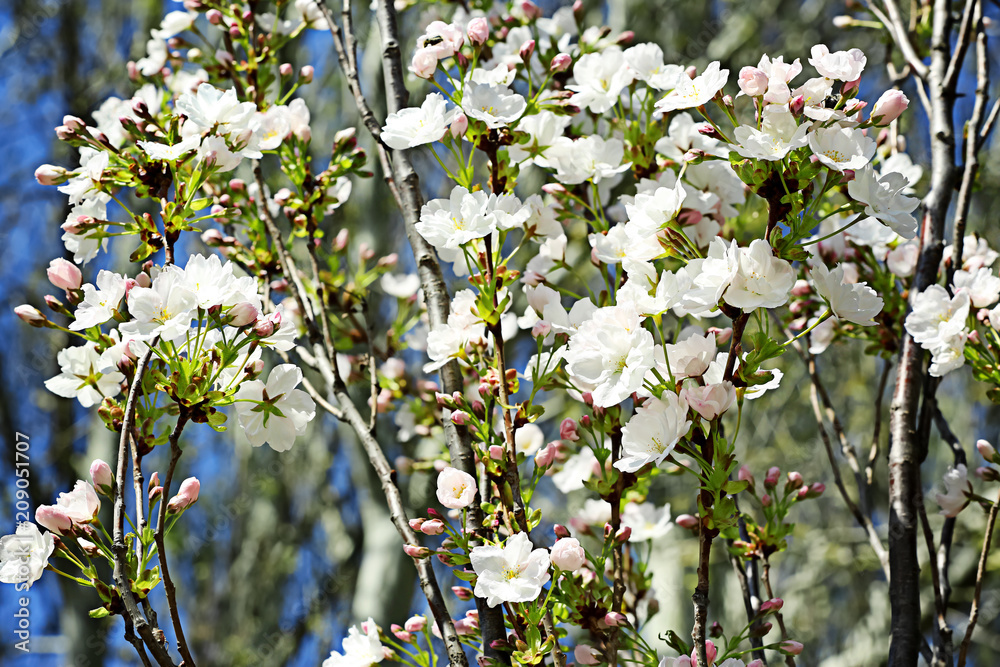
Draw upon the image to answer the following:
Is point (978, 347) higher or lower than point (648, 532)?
higher

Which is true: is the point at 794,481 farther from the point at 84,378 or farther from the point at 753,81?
the point at 84,378

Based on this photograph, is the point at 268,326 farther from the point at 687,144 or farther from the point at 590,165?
the point at 687,144

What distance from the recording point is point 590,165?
48.1 inches

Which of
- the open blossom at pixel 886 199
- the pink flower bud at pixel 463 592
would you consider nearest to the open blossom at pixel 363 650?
the pink flower bud at pixel 463 592

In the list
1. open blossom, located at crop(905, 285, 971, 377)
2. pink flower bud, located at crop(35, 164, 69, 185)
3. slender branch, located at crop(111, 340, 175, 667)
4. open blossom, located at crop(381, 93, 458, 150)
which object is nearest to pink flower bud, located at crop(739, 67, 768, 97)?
open blossom, located at crop(381, 93, 458, 150)

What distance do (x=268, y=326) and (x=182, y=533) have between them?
4372mm

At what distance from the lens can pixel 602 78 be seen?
1299 mm

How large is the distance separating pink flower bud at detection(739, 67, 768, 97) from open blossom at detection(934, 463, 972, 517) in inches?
31.8

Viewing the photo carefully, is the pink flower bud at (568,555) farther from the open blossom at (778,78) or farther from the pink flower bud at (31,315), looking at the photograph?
Answer: the pink flower bud at (31,315)

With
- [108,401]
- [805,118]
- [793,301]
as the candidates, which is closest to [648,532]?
[793,301]

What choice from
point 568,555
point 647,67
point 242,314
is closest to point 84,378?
point 242,314

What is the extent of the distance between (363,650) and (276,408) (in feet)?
1.22

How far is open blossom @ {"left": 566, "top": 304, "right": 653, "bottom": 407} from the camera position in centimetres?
87

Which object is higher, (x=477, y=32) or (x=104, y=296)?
(x=477, y=32)
